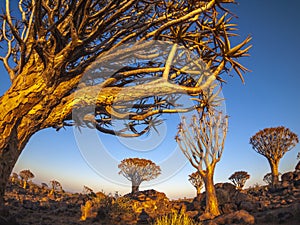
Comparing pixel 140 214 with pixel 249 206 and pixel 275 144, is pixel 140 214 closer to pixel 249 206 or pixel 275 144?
pixel 249 206

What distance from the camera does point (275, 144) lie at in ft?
83.3

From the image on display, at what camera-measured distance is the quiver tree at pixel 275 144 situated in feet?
82.8

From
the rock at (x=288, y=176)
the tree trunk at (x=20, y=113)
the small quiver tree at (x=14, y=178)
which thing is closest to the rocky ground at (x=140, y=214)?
the tree trunk at (x=20, y=113)

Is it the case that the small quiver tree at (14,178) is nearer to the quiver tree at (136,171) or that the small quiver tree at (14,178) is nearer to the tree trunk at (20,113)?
the quiver tree at (136,171)

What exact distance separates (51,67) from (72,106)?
846 millimetres

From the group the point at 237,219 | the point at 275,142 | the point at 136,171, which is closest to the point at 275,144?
the point at 275,142

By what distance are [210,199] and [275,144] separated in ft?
53.5

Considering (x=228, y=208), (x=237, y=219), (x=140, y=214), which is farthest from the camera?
(x=140, y=214)

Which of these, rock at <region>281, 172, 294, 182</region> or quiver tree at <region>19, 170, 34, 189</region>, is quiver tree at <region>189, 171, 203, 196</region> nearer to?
rock at <region>281, 172, 294, 182</region>

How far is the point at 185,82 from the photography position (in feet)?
20.9

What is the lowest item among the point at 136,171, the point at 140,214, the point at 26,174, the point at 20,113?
the point at 140,214

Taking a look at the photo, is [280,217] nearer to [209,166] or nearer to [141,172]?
[209,166]

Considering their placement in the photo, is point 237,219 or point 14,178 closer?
point 237,219

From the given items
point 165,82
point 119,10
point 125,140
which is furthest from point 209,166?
point 119,10
